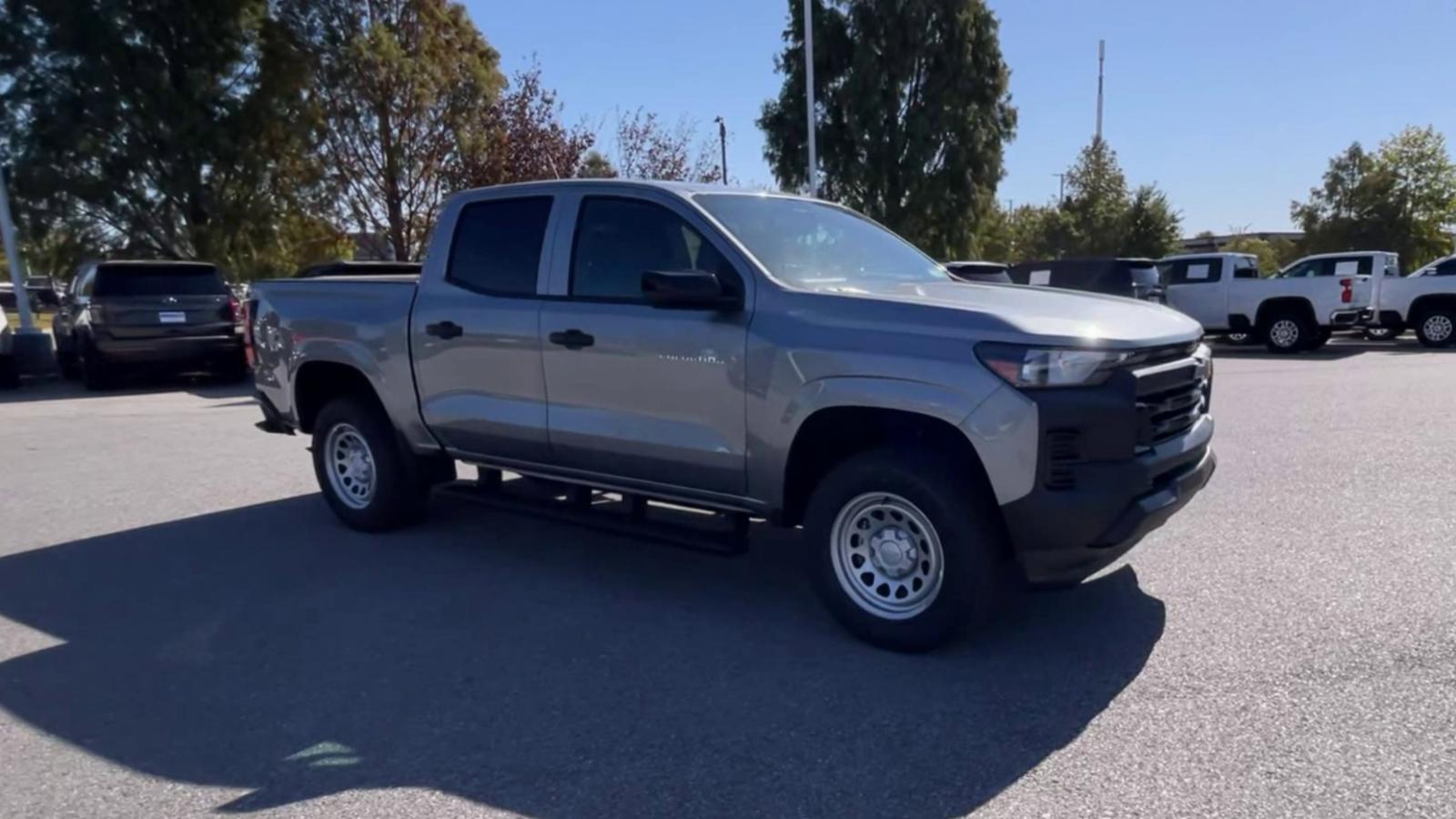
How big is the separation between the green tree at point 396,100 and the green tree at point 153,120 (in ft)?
2.46

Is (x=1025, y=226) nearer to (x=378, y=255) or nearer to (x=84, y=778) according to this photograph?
(x=378, y=255)

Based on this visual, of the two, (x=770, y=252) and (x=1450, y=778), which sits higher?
(x=770, y=252)

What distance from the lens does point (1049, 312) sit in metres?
4.36

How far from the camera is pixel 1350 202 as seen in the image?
39250mm

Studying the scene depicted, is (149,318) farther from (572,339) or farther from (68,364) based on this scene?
(572,339)

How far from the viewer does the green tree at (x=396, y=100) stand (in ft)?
78.4

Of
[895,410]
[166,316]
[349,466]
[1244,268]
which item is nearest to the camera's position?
[895,410]

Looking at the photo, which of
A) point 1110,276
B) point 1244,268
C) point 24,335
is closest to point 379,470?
point 24,335

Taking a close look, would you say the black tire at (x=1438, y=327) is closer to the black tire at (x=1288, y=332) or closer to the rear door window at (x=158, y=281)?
the black tire at (x=1288, y=332)

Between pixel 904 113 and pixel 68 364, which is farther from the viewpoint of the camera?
pixel 904 113

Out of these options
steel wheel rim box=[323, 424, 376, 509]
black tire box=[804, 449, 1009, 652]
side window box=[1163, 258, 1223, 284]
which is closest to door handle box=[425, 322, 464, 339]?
steel wheel rim box=[323, 424, 376, 509]

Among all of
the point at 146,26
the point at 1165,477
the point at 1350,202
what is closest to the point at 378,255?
the point at 146,26

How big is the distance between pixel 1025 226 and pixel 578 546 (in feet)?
176

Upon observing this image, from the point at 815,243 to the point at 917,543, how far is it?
1.71 m
